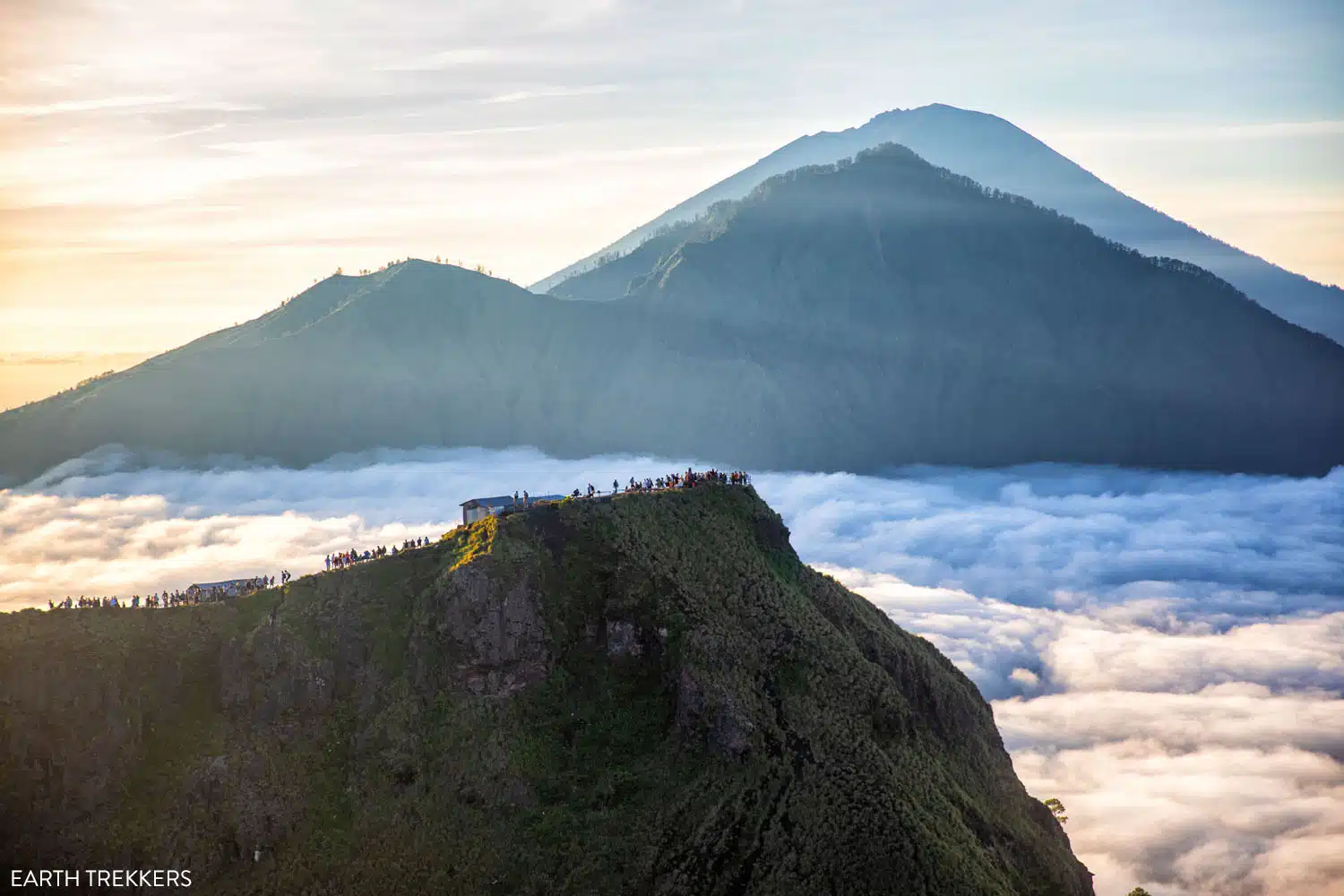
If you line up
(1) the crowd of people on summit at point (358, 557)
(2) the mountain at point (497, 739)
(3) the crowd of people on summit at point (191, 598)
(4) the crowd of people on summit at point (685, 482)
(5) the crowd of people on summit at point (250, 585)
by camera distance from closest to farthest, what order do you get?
(2) the mountain at point (497, 739)
(3) the crowd of people on summit at point (191, 598)
(5) the crowd of people on summit at point (250, 585)
(1) the crowd of people on summit at point (358, 557)
(4) the crowd of people on summit at point (685, 482)

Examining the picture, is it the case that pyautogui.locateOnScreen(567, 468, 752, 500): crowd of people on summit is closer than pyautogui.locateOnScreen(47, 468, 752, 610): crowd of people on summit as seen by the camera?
No

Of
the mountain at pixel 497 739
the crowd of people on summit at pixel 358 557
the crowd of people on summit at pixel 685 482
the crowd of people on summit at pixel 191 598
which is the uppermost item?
the crowd of people on summit at pixel 685 482

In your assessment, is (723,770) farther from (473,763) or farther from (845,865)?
(473,763)

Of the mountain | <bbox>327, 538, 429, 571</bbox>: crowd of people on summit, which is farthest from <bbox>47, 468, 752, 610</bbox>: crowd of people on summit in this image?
the mountain

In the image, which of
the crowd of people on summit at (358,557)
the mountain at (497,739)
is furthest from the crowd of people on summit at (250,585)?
the mountain at (497,739)

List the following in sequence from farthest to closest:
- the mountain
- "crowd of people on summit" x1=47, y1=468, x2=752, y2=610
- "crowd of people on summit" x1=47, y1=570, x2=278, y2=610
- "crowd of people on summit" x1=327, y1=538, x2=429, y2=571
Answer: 1. "crowd of people on summit" x1=327, y1=538, x2=429, y2=571
2. "crowd of people on summit" x1=47, y1=468, x2=752, y2=610
3. "crowd of people on summit" x1=47, y1=570, x2=278, y2=610
4. the mountain

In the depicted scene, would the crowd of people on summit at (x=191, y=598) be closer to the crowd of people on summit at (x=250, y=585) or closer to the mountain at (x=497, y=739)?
the crowd of people on summit at (x=250, y=585)

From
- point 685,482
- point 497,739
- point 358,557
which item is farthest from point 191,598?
point 685,482

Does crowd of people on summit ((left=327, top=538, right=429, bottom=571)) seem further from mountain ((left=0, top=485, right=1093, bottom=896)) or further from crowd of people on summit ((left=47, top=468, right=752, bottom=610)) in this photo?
mountain ((left=0, top=485, right=1093, bottom=896))

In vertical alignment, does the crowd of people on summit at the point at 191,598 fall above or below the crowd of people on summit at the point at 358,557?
below
